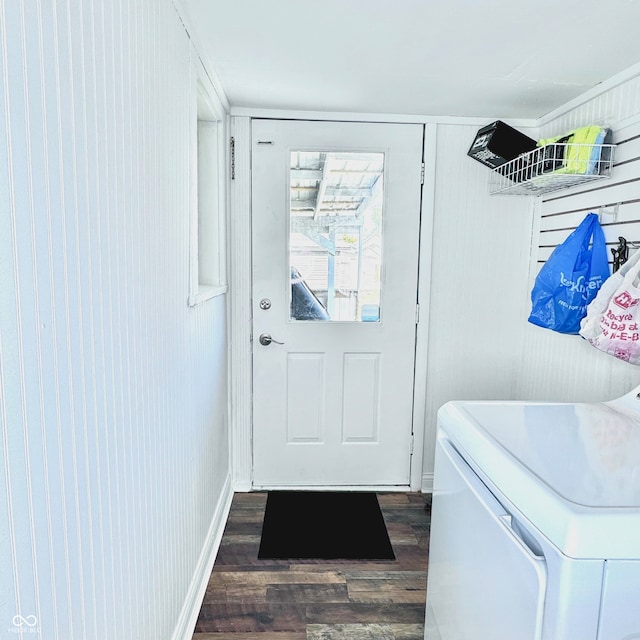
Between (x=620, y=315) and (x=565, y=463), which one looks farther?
(x=620, y=315)

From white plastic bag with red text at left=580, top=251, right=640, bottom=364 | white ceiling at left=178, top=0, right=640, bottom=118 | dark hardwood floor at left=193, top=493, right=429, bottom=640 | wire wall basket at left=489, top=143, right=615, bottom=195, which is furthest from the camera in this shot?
wire wall basket at left=489, top=143, right=615, bottom=195

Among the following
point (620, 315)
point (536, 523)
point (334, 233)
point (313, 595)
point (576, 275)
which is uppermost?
point (334, 233)

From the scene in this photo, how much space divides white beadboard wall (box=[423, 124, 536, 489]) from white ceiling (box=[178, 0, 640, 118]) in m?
0.39

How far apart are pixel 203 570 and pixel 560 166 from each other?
2.14 meters

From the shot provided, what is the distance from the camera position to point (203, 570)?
1.94m

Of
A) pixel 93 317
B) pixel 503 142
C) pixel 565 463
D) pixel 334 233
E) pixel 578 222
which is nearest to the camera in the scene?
pixel 93 317

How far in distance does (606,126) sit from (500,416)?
1.37 m

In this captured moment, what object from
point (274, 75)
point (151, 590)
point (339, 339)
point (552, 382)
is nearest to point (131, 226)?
point (151, 590)

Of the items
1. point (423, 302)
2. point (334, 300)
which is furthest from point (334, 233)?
point (423, 302)

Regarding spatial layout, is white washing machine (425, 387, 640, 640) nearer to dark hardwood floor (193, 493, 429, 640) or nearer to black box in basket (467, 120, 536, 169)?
dark hardwood floor (193, 493, 429, 640)

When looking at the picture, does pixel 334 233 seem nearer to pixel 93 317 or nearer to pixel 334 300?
pixel 334 300

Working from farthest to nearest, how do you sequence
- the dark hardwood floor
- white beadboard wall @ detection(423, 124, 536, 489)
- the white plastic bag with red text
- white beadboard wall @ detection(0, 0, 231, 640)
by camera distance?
1. white beadboard wall @ detection(423, 124, 536, 489)
2. the dark hardwood floor
3. the white plastic bag with red text
4. white beadboard wall @ detection(0, 0, 231, 640)

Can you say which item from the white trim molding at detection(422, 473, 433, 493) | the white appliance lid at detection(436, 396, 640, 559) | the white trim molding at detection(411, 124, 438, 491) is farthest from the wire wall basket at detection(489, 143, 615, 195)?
the white trim molding at detection(422, 473, 433, 493)

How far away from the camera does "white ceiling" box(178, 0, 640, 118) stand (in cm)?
147
